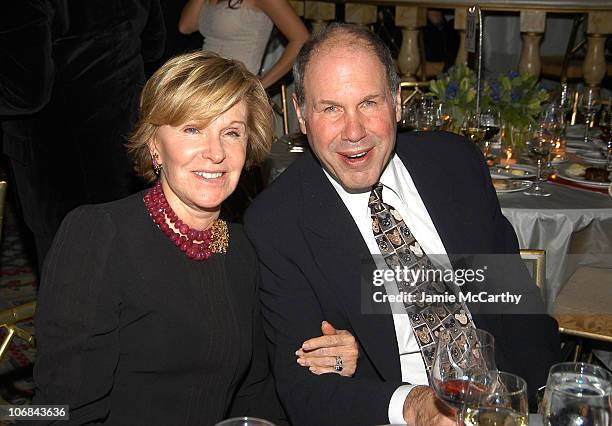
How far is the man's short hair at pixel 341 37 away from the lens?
7.25 ft

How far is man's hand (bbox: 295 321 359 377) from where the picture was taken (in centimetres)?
196

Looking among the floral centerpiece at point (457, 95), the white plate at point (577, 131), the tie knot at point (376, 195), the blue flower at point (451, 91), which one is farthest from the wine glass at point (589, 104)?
the tie knot at point (376, 195)

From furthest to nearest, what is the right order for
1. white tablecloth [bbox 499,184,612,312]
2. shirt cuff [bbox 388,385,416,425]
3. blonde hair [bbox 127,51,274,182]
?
white tablecloth [bbox 499,184,612,312] < blonde hair [bbox 127,51,274,182] < shirt cuff [bbox 388,385,416,425]

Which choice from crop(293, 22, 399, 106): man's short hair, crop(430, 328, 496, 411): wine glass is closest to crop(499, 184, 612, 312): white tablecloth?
crop(293, 22, 399, 106): man's short hair

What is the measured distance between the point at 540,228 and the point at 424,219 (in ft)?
2.61

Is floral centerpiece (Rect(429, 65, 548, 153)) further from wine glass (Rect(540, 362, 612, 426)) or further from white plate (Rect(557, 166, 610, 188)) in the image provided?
wine glass (Rect(540, 362, 612, 426))

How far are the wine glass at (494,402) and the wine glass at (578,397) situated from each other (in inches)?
1.8

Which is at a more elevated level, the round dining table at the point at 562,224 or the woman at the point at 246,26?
the woman at the point at 246,26

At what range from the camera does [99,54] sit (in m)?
3.18

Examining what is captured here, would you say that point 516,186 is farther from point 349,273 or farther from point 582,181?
point 349,273

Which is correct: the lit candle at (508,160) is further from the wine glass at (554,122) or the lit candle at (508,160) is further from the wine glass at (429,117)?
the wine glass at (429,117)

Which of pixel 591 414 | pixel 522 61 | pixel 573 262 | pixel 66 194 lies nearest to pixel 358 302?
pixel 591 414

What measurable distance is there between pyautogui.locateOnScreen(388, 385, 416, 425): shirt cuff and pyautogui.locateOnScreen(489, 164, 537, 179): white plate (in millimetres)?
1586

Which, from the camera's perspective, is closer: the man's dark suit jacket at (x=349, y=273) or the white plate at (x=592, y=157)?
the man's dark suit jacket at (x=349, y=273)
